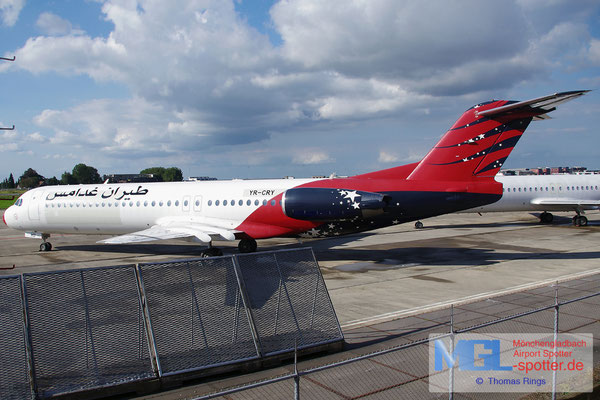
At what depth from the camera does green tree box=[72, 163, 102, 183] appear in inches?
5551

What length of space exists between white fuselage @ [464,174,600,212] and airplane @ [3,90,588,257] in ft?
50.9

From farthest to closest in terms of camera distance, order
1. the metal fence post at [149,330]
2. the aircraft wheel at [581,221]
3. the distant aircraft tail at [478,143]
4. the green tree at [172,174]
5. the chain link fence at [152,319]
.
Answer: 1. the green tree at [172,174]
2. the aircraft wheel at [581,221]
3. the distant aircraft tail at [478,143]
4. the metal fence post at [149,330]
5. the chain link fence at [152,319]


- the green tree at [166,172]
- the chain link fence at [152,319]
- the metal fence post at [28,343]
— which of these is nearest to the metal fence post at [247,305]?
the chain link fence at [152,319]

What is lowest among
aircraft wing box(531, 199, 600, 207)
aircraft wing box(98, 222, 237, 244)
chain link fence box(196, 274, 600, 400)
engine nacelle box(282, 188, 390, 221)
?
chain link fence box(196, 274, 600, 400)

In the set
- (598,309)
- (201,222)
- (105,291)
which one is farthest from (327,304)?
(201,222)

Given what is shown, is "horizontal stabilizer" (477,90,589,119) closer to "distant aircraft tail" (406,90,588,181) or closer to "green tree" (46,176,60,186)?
"distant aircraft tail" (406,90,588,181)

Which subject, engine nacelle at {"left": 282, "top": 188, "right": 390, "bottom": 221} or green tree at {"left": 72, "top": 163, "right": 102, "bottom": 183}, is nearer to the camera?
engine nacelle at {"left": 282, "top": 188, "right": 390, "bottom": 221}

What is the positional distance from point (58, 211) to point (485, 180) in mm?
19638

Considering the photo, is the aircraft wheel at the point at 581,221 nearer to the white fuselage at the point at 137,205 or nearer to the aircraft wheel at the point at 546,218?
the aircraft wheel at the point at 546,218

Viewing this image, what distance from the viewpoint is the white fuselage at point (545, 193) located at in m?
31.2

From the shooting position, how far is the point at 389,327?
963cm

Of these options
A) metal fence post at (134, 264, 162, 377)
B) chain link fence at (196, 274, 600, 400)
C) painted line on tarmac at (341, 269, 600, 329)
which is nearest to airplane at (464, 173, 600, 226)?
painted line on tarmac at (341, 269, 600, 329)

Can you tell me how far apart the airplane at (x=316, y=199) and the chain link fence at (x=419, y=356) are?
5.35 metres

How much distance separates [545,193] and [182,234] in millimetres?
25956
